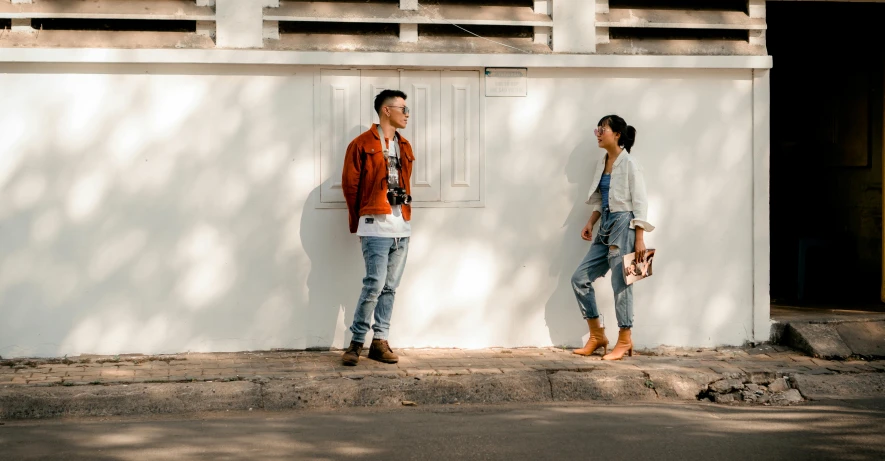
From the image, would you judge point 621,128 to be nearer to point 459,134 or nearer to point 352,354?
point 459,134

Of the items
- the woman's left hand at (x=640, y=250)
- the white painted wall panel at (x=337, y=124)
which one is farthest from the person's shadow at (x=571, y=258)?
the white painted wall panel at (x=337, y=124)

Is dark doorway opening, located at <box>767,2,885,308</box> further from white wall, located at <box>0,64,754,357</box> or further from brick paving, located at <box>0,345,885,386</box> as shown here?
white wall, located at <box>0,64,754,357</box>

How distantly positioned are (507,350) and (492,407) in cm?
153

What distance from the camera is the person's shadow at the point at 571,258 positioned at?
8.65 meters

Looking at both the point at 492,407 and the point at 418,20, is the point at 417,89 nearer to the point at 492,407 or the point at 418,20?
the point at 418,20

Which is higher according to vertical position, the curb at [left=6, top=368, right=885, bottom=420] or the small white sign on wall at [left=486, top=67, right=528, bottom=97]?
the small white sign on wall at [left=486, top=67, right=528, bottom=97]

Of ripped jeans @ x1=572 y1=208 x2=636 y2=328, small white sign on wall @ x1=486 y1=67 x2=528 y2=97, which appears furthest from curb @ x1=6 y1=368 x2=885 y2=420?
small white sign on wall @ x1=486 y1=67 x2=528 y2=97

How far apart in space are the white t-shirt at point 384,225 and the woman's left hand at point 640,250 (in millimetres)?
1773

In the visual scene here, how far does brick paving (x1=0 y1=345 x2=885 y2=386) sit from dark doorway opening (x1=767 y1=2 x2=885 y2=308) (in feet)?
7.91

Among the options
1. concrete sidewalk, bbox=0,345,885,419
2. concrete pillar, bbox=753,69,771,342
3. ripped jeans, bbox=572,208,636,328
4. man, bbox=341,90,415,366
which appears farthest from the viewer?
concrete pillar, bbox=753,69,771,342

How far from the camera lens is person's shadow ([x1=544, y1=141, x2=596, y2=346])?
8648mm

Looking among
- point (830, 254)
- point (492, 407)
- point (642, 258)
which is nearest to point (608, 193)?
point (642, 258)

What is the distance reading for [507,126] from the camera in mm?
8570

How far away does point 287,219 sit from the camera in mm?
8336
